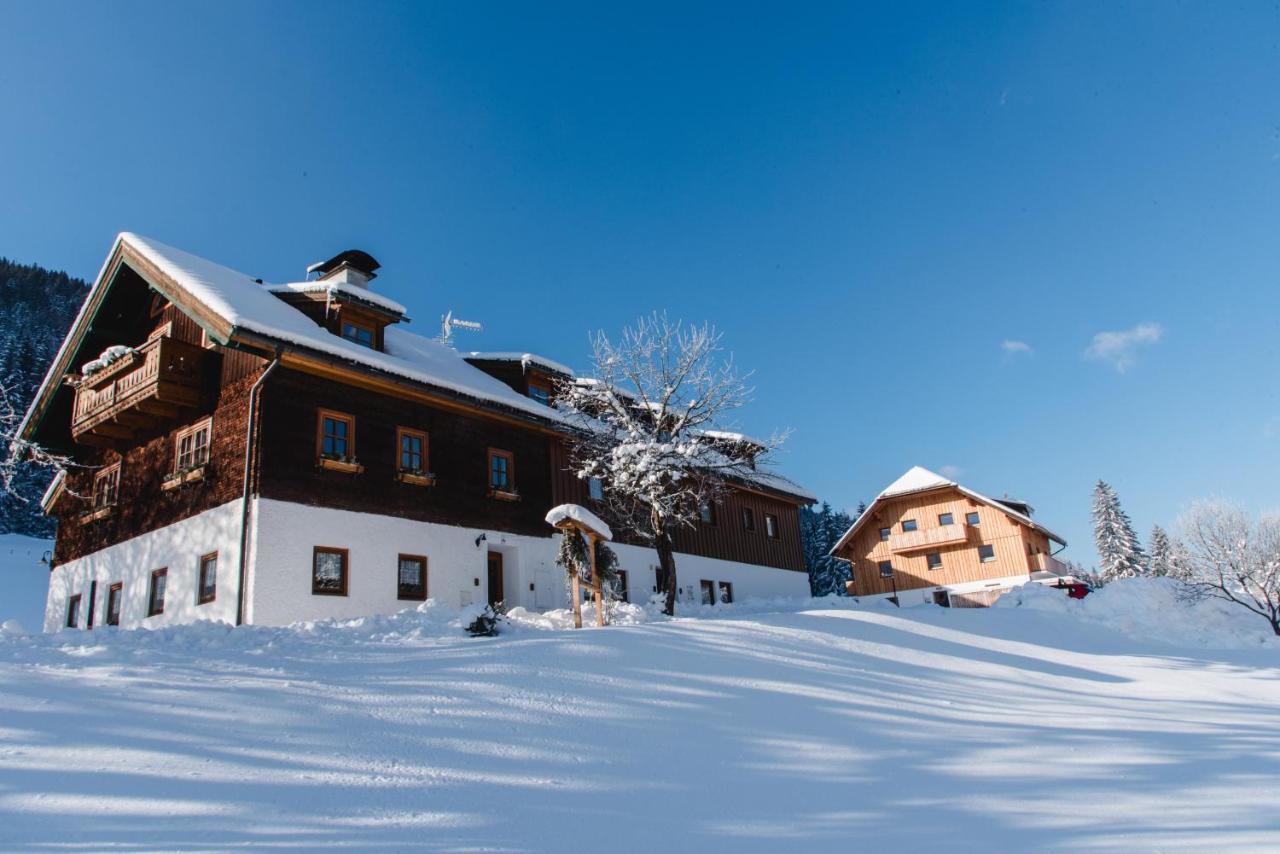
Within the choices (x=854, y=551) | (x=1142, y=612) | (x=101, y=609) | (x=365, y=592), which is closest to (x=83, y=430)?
(x=101, y=609)

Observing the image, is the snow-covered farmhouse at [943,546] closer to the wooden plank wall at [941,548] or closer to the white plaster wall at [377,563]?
the wooden plank wall at [941,548]

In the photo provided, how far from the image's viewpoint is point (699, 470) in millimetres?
23562

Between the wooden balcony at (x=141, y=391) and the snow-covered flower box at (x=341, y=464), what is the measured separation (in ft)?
12.7

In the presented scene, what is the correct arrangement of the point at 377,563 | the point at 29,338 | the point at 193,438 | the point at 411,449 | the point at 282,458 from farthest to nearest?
the point at 29,338 < the point at 411,449 < the point at 193,438 < the point at 377,563 < the point at 282,458

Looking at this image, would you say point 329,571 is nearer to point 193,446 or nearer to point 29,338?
point 193,446

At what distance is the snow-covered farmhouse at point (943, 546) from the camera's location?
125ft

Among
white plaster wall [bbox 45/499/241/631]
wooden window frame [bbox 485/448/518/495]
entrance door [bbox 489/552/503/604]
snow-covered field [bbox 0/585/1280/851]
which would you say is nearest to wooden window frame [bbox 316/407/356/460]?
white plaster wall [bbox 45/499/241/631]

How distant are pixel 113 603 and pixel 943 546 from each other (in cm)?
3458

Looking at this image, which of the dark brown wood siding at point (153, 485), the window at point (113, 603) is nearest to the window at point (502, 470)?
the dark brown wood siding at point (153, 485)

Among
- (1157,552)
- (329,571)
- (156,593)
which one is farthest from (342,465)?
(1157,552)

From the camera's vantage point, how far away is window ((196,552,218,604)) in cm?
1692

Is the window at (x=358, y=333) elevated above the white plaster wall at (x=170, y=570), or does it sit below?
above

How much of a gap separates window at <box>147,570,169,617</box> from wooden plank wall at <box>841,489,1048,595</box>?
107 ft

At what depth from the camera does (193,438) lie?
18906 millimetres
